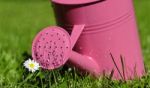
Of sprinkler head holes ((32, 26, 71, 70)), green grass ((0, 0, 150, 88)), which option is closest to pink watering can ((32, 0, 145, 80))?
sprinkler head holes ((32, 26, 71, 70))

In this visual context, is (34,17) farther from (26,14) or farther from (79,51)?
(79,51)

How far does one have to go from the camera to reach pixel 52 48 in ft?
10.1

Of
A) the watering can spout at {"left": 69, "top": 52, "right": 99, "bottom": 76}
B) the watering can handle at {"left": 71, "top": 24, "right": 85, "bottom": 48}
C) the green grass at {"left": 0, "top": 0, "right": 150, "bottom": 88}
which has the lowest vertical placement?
the green grass at {"left": 0, "top": 0, "right": 150, "bottom": 88}

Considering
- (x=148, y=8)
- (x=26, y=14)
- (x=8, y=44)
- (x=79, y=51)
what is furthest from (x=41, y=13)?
(x=79, y=51)

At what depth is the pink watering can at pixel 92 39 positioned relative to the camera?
10.2ft

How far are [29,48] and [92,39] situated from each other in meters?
2.39

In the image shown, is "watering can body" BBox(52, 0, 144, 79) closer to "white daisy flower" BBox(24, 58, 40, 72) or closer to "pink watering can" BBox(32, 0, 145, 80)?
"pink watering can" BBox(32, 0, 145, 80)

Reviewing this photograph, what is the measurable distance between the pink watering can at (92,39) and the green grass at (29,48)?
10 centimetres

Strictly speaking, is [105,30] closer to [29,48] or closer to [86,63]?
[86,63]

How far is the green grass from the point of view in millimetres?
3059

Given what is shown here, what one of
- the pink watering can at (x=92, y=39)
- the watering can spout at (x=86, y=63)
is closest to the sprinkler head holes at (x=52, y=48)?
the pink watering can at (x=92, y=39)

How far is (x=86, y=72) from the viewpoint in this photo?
3211 mm

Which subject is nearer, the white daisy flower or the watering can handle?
the white daisy flower

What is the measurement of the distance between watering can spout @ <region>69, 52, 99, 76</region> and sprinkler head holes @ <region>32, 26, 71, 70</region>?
0.39 ft
